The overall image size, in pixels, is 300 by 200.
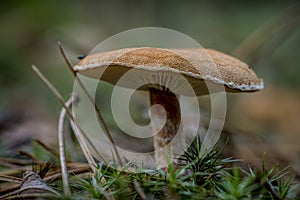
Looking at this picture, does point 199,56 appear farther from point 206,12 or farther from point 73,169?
point 206,12

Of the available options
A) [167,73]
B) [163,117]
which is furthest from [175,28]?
[167,73]

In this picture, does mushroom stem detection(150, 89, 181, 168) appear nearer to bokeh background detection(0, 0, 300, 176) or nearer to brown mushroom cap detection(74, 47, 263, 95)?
brown mushroom cap detection(74, 47, 263, 95)

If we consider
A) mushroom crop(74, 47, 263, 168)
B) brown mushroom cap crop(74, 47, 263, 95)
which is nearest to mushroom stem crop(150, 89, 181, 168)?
mushroom crop(74, 47, 263, 168)

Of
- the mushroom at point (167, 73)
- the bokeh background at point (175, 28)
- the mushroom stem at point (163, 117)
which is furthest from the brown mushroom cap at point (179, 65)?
the bokeh background at point (175, 28)

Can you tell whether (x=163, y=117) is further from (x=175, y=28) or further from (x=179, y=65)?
(x=175, y=28)

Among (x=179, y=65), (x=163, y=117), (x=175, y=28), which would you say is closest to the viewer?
(x=179, y=65)

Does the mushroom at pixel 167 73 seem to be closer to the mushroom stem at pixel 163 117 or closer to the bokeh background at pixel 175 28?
the mushroom stem at pixel 163 117
